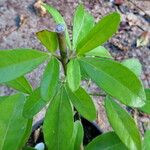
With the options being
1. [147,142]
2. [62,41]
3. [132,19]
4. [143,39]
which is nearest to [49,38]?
[62,41]

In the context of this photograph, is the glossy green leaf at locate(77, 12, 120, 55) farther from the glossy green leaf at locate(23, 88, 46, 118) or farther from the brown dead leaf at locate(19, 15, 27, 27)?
the brown dead leaf at locate(19, 15, 27, 27)

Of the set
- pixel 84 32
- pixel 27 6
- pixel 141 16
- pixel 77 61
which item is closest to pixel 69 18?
pixel 27 6

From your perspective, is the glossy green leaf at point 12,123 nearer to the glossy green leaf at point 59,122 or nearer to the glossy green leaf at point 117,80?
the glossy green leaf at point 59,122

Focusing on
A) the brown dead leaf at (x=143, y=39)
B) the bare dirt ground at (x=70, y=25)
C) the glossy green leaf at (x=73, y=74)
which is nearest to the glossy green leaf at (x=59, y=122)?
the glossy green leaf at (x=73, y=74)

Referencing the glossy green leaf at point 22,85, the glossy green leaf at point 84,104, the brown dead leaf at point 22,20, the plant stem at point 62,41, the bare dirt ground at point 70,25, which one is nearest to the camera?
the plant stem at point 62,41

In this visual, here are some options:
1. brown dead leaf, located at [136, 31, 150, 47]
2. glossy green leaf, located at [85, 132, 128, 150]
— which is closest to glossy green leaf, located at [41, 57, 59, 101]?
glossy green leaf, located at [85, 132, 128, 150]

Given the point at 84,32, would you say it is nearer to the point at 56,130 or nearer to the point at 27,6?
the point at 56,130
